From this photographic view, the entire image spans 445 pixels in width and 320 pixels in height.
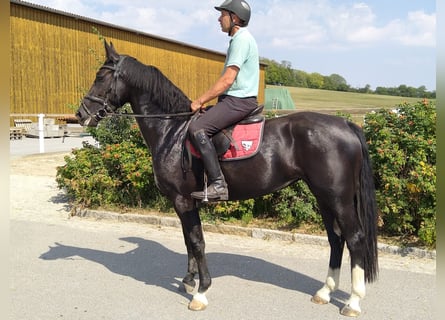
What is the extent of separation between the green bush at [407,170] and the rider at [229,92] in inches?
111

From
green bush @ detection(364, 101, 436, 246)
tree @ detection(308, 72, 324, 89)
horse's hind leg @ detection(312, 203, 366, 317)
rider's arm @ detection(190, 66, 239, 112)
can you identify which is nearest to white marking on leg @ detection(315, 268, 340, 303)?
horse's hind leg @ detection(312, 203, 366, 317)

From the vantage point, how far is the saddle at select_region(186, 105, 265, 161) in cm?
416

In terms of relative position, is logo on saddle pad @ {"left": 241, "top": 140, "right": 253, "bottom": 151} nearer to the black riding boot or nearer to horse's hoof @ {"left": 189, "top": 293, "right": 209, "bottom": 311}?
the black riding boot

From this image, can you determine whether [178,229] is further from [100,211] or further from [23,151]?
[23,151]

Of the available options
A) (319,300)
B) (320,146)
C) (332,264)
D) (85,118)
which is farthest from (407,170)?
(85,118)

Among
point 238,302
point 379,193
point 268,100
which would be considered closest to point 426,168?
point 379,193

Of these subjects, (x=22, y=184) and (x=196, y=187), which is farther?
(x=22, y=184)

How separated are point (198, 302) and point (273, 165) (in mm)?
1602

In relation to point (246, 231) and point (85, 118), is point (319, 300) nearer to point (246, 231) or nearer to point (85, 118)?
point (246, 231)

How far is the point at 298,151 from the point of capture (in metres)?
4.14

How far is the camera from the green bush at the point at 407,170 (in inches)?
218

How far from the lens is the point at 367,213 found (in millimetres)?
4105

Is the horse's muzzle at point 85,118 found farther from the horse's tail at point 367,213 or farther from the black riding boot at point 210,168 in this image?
the horse's tail at point 367,213

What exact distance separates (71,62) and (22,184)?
59.6ft
